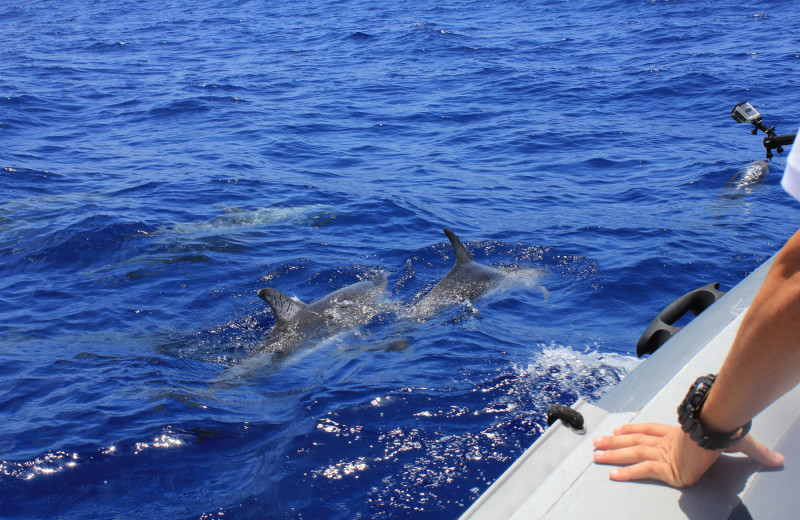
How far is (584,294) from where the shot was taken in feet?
28.0

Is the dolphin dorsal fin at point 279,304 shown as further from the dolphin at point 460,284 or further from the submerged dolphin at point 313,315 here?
the dolphin at point 460,284

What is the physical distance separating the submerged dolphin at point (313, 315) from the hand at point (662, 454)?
5.20m

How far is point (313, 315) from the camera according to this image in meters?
8.09

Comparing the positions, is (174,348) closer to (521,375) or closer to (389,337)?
(389,337)

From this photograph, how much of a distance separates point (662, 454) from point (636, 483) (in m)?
0.14

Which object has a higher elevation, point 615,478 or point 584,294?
point 615,478

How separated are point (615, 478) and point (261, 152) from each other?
46.7ft

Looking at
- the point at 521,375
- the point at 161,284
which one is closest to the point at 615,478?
the point at 521,375

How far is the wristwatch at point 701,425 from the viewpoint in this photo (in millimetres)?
2141

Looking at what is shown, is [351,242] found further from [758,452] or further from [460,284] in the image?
[758,452]

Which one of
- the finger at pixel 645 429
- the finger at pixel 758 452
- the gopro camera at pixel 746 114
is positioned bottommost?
the finger at pixel 645 429

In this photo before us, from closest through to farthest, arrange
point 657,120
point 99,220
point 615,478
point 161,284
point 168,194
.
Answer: point 615,478 → point 161,284 → point 99,220 → point 168,194 → point 657,120

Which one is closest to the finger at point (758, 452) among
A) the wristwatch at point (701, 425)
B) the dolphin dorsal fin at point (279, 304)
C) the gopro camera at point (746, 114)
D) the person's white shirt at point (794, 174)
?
the wristwatch at point (701, 425)

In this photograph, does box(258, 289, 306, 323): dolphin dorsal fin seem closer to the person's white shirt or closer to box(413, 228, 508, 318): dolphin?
box(413, 228, 508, 318): dolphin
